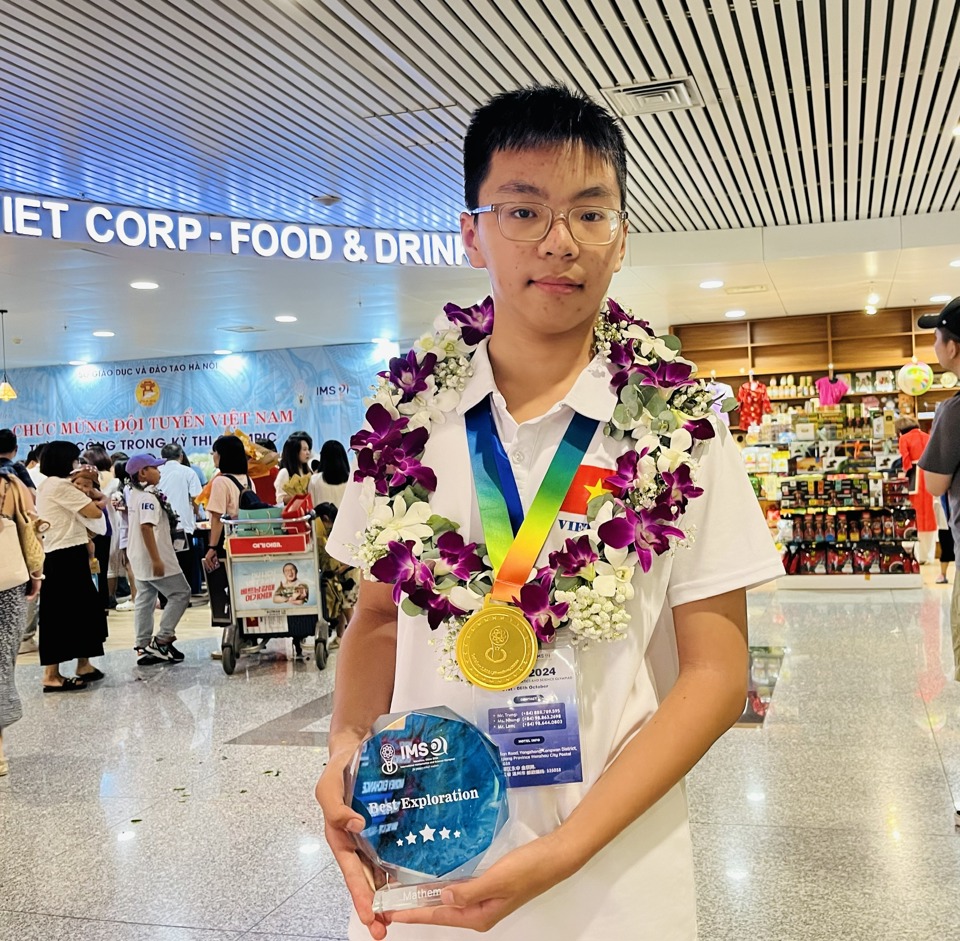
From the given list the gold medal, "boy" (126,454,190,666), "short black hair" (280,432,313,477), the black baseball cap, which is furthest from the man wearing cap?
"boy" (126,454,190,666)

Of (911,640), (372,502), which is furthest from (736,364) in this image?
(372,502)

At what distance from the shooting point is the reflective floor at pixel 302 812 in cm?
293

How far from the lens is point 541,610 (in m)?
1.08

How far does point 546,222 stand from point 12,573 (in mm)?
4129

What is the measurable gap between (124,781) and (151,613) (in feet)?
10.1

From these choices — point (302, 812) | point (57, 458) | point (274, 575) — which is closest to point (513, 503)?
point (302, 812)

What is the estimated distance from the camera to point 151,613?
23.9ft

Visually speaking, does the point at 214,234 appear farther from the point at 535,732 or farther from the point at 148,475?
the point at 535,732

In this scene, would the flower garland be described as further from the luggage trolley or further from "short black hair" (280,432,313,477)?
"short black hair" (280,432,313,477)

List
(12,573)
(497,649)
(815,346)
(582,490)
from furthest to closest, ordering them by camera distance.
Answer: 1. (815,346)
2. (12,573)
3. (582,490)
4. (497,649)

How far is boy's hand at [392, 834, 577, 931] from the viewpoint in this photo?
949mm

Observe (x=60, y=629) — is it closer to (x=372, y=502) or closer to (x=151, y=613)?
(x=151, y=613)

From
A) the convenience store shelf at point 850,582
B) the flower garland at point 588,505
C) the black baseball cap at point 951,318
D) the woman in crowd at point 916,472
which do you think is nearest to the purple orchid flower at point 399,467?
the flower garland at point 588,505

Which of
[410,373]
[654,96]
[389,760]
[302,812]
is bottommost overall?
[302,812]
